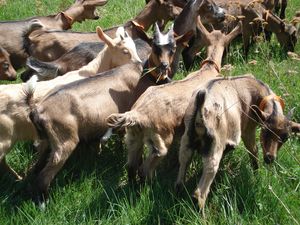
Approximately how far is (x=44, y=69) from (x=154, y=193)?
217 cm

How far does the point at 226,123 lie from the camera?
15.2 feet

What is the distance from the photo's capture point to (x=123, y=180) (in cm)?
527

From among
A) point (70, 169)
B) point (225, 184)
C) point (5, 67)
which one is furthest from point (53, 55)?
point (225, 184)

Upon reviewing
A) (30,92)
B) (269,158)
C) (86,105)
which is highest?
(30,92)

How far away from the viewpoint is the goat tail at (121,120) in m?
4.59

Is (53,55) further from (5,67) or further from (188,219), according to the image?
(188,219)

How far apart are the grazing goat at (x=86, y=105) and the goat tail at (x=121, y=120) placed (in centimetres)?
43

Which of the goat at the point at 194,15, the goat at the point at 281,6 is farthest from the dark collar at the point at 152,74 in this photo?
the goat at the point at 281,6

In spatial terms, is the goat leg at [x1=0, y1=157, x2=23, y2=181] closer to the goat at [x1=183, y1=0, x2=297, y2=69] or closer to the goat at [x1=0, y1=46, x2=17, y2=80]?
the goat at [x1=0, y1=46, x2=17, y2=80]

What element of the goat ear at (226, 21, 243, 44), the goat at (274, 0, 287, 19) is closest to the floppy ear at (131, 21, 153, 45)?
the goat ear at (226, 21, 243, 44)

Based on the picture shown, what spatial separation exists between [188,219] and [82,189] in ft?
3.53

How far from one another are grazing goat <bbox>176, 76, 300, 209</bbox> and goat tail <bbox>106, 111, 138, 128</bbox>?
1.42ft

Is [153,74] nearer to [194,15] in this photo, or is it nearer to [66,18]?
[194,15]

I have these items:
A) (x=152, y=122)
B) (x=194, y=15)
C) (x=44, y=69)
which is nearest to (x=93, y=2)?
(x=194, y=15)
